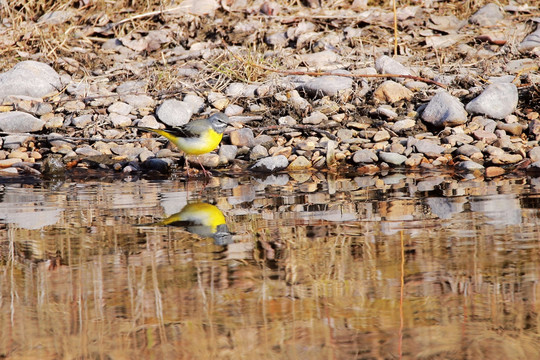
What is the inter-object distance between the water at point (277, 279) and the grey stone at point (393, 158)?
→ 1.92 meters

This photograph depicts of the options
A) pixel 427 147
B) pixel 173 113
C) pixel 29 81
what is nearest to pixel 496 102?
pixel 427 147

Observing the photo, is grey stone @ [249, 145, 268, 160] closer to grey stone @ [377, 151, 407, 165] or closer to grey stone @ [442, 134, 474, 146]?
grey stone @ [377, 151, 407, 165]

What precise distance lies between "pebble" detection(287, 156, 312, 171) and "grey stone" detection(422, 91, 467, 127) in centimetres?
165

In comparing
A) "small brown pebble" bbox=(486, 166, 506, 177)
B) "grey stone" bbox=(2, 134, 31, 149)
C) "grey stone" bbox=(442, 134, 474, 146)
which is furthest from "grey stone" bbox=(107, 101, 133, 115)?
"small brown pebble" bbox=(486, 166, 506, 177)

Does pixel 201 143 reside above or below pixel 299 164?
above

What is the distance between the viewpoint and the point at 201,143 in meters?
7.30

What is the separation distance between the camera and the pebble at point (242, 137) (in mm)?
8242

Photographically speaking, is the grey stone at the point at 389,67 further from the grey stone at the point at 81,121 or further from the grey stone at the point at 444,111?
the grey stone at the point at 81,121

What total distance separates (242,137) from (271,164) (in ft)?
2.62

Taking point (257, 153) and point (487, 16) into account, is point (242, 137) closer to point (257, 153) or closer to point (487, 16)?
point (257, 153)

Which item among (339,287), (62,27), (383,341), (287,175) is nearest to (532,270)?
(339,287)

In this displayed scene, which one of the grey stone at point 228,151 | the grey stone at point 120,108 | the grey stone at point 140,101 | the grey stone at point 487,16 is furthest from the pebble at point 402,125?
the grey stone at point 487,16

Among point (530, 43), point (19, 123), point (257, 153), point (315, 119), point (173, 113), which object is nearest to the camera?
point (257, 153)

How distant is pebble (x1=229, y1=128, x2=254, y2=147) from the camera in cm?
824
